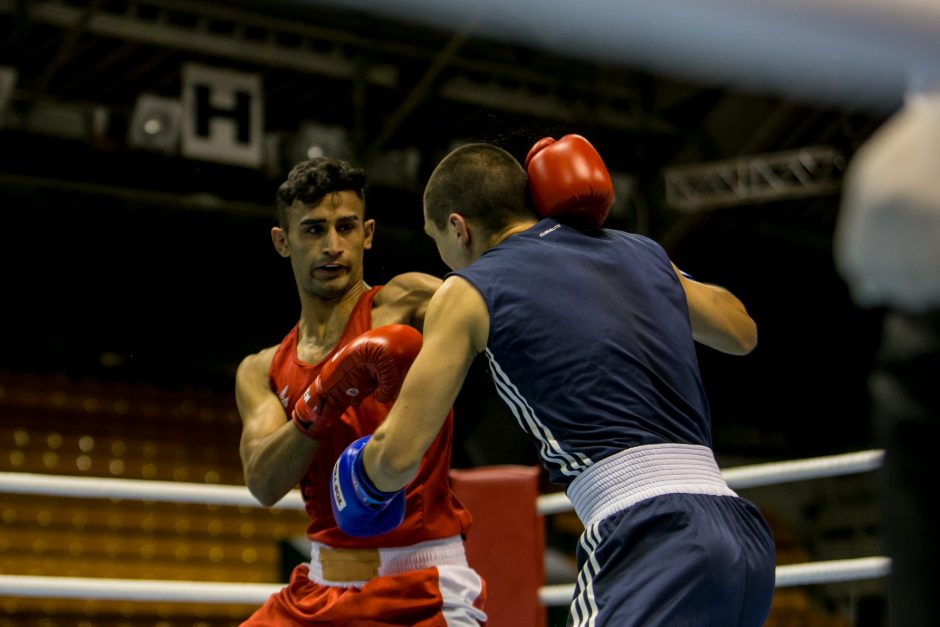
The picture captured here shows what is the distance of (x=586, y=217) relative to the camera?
2094mm

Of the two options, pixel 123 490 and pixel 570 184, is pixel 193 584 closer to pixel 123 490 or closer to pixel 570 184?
pixel 123 490

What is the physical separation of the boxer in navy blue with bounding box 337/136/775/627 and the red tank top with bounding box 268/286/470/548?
305 millimetres

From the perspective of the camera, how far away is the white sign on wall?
27.8 ft

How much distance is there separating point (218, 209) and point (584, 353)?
730 centimetres

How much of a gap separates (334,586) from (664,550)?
2.70ft

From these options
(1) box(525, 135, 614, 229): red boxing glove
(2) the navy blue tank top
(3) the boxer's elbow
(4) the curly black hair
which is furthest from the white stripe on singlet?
(4) the curly black hair

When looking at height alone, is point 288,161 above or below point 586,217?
above

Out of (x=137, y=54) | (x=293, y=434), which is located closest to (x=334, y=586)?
(x=293, y=434)

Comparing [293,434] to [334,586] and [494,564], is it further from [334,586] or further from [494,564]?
[494,564]

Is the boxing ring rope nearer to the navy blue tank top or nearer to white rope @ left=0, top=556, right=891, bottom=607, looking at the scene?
white rope @ left=0, top=556, right=891, bottom=607

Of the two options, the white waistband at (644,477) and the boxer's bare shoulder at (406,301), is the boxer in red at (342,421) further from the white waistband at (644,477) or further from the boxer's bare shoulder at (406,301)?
the white waistband at (644,477)

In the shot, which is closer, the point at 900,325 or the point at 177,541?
the point at 900,325

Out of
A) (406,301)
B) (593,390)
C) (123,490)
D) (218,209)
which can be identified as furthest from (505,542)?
(218,209)

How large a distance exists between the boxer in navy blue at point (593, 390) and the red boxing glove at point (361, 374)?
0.21m
